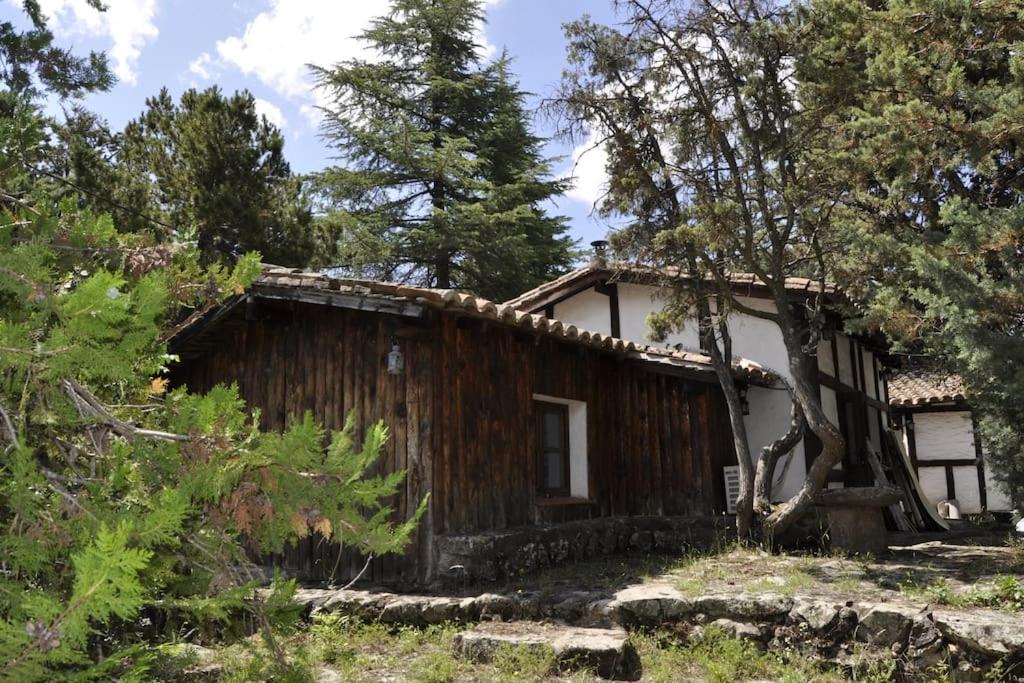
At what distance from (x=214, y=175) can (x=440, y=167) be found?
599cm

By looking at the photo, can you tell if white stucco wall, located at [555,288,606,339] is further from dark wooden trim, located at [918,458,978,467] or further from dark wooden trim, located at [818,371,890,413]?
dark wooden trim, located at [918,458,978,467]

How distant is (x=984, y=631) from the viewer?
565cm

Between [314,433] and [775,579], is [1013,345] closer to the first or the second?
[775,579]

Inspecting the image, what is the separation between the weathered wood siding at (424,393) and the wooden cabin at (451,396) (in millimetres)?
15

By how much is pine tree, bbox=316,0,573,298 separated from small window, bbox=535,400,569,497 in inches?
427

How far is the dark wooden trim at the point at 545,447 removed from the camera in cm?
943

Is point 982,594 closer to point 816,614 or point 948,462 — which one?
point 816,614

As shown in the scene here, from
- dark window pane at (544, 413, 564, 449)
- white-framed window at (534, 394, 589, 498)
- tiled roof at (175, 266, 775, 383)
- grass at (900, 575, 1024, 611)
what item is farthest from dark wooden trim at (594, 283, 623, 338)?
grass at (900, 575, 1024, 611)

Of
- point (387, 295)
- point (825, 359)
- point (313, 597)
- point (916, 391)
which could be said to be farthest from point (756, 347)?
point (916, 391)

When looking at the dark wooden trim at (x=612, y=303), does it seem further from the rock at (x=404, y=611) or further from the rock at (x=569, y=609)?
the rock at (x=404, y=611)

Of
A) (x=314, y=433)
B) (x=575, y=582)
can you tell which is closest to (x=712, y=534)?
(x=575, y=582)

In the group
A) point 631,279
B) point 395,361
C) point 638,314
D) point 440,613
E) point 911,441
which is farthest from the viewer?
point 911,441

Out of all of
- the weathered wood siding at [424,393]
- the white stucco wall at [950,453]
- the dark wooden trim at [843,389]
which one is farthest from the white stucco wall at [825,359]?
the white stucco wall at [950,453]

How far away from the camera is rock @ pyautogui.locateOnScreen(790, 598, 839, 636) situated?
6328 mm
